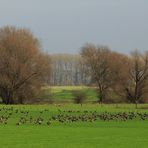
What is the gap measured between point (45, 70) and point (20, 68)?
4.30 meters

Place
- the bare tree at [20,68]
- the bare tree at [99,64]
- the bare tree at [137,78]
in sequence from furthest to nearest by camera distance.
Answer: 1. the bare tree at [99,64]
2. the bare tree at [137,78]
3. the bare tree at [20,68]

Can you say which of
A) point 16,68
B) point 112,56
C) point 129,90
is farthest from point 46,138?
point 112,56

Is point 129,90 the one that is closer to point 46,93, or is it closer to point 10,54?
point 46,93

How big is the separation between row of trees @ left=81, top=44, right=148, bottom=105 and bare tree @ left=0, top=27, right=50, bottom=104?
13947 millimetres

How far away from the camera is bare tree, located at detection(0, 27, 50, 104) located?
82.9m

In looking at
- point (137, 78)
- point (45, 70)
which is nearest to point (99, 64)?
point (137, 78)

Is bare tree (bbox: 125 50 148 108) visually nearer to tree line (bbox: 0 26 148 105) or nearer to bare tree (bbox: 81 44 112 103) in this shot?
tree line (bbox: 0 26 148 105)

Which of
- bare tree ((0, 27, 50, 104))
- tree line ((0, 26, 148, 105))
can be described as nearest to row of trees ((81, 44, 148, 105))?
tree line ((0, 26, 148, 105))

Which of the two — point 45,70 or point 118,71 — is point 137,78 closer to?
point 118,71

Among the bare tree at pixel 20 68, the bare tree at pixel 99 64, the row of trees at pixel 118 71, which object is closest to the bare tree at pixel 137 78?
the row of trees at pixel 118 71

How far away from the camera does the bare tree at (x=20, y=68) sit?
82.9 metres

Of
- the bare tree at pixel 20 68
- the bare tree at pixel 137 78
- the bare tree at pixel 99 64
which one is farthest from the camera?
the bare tree at pixel 99 64

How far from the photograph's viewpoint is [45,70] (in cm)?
8431

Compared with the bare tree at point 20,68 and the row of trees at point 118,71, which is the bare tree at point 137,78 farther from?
the bare tree at point 20,68
